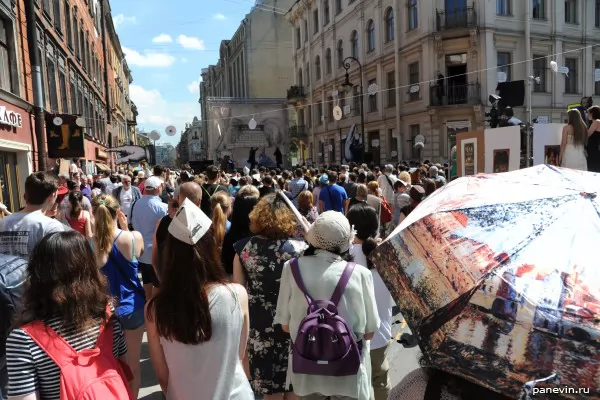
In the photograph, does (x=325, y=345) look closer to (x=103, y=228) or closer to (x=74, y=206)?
(x=103, y=228)

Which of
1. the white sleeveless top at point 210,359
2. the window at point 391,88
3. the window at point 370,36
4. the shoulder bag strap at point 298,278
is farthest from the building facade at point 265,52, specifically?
the white sleeveless top at point 210,359

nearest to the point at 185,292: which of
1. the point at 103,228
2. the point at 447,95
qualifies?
the point at 103,228

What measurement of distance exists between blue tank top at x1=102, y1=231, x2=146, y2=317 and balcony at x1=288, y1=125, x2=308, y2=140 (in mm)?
39038

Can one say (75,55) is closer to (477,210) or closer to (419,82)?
(419,82)

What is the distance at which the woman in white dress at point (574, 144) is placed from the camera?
538 centimetres

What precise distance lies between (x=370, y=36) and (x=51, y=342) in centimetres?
3254

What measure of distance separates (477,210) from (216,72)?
85494mm

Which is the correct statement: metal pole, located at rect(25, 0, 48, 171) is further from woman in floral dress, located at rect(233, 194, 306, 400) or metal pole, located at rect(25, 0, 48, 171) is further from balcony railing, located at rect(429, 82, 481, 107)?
balcony railing, located at rect(429, 82, 481, 107)

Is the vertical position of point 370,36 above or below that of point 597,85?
above

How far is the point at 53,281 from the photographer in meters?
1.88

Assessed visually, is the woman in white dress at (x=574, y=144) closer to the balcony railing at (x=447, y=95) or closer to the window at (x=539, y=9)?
the balcony railing at (x=447, y=95)

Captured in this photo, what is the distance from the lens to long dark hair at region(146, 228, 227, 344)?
203 centimetres

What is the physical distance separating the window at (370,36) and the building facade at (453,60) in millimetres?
142

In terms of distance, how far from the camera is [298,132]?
140ft
